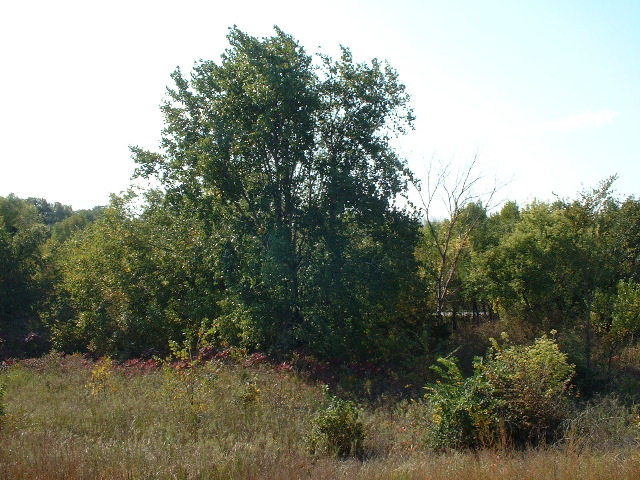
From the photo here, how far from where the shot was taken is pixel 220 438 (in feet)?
24.4

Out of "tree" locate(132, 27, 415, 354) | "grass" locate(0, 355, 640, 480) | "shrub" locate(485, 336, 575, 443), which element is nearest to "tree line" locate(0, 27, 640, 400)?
"tree" locate(132, 27, 415, 354)

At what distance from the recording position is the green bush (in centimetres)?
752

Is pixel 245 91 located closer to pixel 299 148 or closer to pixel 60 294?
pixel 299 148

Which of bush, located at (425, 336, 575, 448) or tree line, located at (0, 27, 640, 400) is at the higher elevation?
tree line, located at (0, 27, 640, 400)

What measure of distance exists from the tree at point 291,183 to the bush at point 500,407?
265 inches

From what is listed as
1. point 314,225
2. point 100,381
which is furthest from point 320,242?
point 100,381

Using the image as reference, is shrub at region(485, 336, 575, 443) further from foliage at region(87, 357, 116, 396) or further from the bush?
foliage at region(87, 357, 116, 396)

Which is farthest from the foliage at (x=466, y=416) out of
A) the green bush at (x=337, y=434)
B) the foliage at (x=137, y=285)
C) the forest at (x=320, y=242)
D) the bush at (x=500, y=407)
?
the foliage at (x=137, y=285)

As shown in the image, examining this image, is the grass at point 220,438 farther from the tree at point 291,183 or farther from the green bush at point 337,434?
the tree at point 291,183

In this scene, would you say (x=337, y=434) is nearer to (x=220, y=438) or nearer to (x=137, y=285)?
(x=220, y=438)

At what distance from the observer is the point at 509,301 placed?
20891 millimetres

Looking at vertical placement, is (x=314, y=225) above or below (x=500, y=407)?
above

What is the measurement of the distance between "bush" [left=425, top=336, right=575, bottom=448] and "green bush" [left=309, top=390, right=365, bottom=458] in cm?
109

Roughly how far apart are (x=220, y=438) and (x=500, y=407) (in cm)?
407
